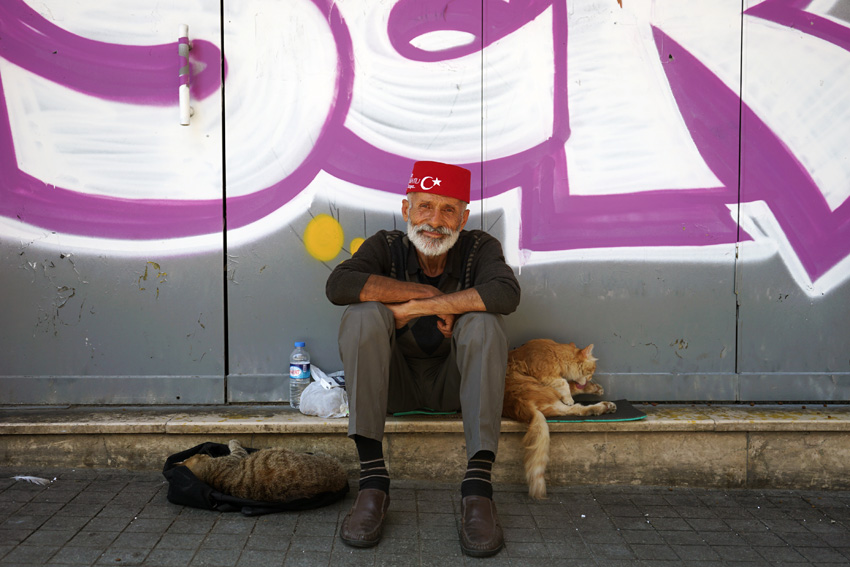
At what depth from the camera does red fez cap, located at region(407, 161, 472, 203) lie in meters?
3.04

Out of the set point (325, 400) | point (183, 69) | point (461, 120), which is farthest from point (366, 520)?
point (183, 69)

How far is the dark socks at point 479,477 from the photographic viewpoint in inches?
→ 101

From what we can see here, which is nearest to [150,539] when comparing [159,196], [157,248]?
[157,248]

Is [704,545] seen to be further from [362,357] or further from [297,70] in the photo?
[297,70]

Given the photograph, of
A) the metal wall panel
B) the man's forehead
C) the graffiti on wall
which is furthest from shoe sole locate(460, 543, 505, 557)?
the metal wall panel

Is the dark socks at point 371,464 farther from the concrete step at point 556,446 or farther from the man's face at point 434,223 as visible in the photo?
the man's face at point 434,223

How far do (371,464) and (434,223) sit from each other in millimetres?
1172

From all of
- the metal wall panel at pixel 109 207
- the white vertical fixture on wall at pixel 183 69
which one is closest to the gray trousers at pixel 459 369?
the metal wall panel at pixel 109 207

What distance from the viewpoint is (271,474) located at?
2697mm

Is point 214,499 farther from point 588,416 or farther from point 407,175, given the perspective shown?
point 407,175

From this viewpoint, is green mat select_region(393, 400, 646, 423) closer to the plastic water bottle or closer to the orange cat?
the orange cat

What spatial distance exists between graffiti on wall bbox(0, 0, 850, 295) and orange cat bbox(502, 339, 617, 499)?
0.59 meters

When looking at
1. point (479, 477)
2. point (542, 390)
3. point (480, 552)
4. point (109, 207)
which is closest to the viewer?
point (480, 552)

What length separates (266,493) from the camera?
106 inches
